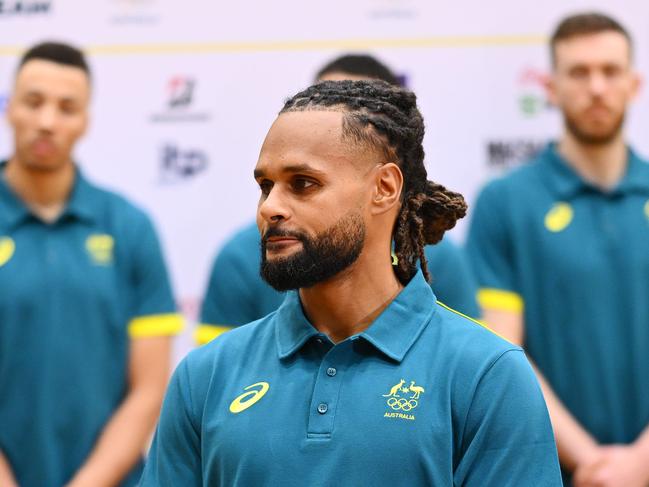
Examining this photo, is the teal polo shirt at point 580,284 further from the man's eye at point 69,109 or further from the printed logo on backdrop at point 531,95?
the man's eye at point 69,109

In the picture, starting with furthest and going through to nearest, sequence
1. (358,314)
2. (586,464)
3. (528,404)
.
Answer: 1. (586,464)
2. (358,314)
3. (528,404)

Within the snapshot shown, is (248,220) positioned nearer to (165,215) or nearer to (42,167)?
(165,215)

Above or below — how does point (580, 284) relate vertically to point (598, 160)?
below

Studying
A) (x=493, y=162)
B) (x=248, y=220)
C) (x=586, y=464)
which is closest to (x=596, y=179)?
(x=493, y=162)

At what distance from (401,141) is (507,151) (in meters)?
2.15

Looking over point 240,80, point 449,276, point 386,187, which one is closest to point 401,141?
point 386,187

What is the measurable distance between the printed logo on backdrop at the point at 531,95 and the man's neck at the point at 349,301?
2265mm

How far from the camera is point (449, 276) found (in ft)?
10.2

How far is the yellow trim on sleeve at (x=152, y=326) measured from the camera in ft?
11.8

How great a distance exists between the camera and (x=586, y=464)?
3.29 metres

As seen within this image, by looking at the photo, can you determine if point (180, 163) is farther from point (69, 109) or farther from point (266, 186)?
point (266, 186)

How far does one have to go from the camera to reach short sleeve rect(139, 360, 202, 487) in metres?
2.03

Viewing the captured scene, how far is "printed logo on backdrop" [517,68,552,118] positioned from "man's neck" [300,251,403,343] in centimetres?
226

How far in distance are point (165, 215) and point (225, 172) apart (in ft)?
0.84
